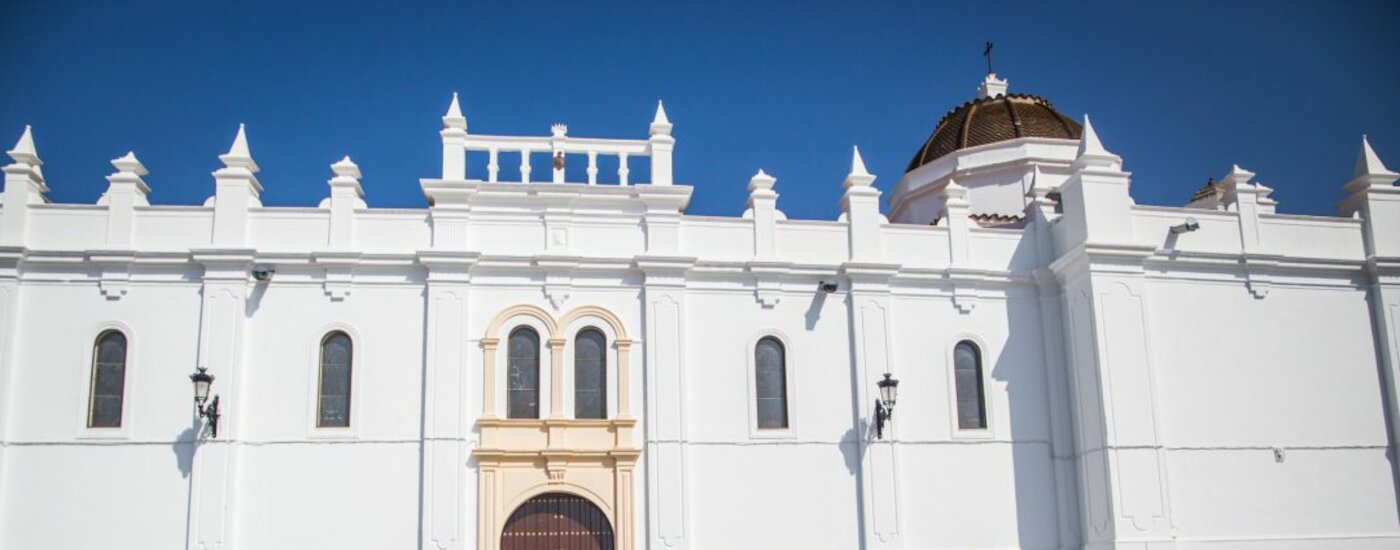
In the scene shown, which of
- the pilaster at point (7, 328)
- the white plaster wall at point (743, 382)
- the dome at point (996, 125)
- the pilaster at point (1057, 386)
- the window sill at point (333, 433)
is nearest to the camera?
the pilaster at point (7, 328)

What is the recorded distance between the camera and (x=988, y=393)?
24.4 m

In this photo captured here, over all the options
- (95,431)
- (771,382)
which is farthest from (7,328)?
(771,382)

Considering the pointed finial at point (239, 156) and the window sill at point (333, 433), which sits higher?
the pointed finial at point (239, 156)

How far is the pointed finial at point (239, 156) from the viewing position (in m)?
23.2

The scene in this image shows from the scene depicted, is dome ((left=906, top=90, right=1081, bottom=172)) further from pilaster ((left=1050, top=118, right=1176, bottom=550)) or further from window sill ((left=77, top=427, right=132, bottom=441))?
window sill ((left=77, top=427, right=132, bottom=441))

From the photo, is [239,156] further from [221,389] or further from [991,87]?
[991,87]

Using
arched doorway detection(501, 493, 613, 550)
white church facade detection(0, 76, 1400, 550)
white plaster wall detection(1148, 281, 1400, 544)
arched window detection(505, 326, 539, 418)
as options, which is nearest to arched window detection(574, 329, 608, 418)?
white church facade detection(0, 76, 1400, 550)

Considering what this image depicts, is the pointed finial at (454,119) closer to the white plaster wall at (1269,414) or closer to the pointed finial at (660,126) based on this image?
the pointed finial at (660,126)

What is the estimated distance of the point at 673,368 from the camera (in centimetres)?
2330

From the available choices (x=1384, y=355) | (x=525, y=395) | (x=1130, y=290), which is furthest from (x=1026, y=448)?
(x=525, y=395)

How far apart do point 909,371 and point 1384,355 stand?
870 centimetres

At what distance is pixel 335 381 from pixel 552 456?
3731 millimetres

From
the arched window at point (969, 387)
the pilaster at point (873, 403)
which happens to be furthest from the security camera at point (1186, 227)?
the pilaster at point (873, 403)

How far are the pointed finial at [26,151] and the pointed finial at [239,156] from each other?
3.01 meters
